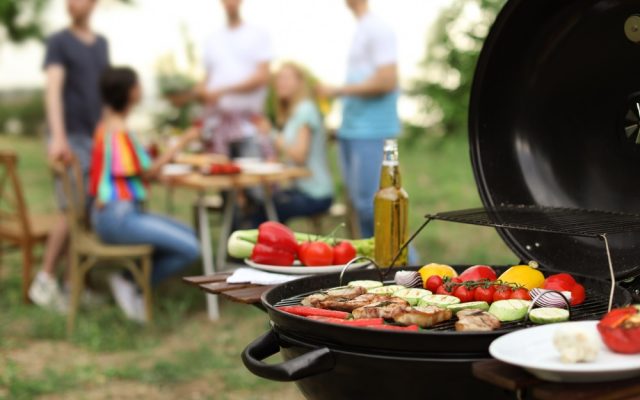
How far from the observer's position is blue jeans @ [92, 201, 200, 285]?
18.7 ft

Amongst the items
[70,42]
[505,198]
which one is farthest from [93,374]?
[505,198]

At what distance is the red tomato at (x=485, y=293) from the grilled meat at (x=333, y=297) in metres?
0.29

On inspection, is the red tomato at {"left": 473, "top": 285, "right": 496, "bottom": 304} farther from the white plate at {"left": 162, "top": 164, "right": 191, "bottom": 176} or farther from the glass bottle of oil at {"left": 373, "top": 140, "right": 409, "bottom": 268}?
the white plate at {"left": 162, "top": 164, "right": 191, "bottom": 176}

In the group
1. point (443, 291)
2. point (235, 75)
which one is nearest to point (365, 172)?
point (235, 75)

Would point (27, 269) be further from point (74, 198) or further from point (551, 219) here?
point (551, 219)

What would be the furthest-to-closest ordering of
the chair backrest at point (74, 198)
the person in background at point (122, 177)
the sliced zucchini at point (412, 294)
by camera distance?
the person in background at point (122, 177) < the chair backrest at point (74, 198) < the sliced zucchini at point (412, 294)

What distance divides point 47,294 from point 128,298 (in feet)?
2.41

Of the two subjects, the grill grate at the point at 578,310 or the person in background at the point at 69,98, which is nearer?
the grill grate at the point at 578,310

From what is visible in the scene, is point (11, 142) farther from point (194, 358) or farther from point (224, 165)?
point (194, 358)

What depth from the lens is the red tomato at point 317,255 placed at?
2.58 metres

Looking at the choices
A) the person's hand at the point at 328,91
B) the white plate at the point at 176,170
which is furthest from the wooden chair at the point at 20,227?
the person's hand at the point at 328,91

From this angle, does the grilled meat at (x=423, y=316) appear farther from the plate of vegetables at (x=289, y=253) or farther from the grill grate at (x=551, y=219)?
the plate of vegetables at (x=289, y=253)

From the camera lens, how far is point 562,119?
2.34m

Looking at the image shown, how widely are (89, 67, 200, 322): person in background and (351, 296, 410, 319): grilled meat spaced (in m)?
3.91
